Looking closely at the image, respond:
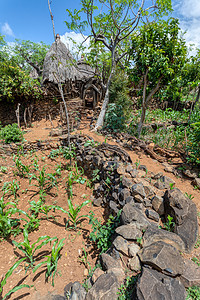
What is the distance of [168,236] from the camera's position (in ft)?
5.78

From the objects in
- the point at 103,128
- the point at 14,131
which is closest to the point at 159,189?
the point at 103,128

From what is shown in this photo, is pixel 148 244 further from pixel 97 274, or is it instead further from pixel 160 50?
pixel 160 50

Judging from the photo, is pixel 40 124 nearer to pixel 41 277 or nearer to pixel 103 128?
pixel 103 128

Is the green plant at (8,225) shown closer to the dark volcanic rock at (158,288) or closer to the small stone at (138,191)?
the small stone at (138,191)

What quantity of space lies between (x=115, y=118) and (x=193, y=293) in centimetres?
546

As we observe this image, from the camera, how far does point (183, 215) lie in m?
1.98

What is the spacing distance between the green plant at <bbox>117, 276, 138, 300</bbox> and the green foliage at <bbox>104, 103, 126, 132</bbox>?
5027 millimetres

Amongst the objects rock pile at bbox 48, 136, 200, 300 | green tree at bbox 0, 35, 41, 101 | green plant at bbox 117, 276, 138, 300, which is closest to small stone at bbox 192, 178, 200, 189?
rock pile at bbox 48, 136, 200, 300

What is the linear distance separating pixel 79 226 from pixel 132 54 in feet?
18.2

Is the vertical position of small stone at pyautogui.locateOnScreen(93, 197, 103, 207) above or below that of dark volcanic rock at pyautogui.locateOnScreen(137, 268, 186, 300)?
below

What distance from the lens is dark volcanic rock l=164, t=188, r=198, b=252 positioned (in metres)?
1.83

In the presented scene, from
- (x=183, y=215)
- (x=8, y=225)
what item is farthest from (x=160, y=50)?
(x=8, y=225)

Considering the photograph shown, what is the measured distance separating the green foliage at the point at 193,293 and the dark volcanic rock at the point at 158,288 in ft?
0.75

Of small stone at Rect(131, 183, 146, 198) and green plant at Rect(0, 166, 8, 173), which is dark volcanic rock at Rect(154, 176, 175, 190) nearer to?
small stone at Rect(131, 183, 146, 198)
